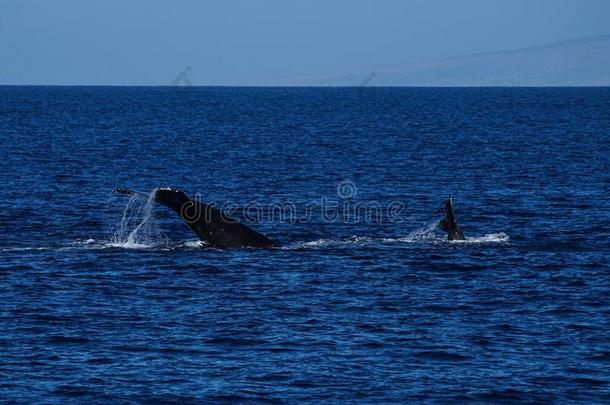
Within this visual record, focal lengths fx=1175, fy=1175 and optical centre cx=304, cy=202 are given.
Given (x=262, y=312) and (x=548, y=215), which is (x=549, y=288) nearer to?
(x=262, y=312)

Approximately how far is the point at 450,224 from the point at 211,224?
7529mm

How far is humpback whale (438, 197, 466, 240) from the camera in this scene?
3518 cm

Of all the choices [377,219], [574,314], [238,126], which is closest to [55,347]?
[574,314]

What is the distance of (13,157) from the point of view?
7262cm

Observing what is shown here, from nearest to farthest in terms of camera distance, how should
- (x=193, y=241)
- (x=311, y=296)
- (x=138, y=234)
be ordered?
(x=311, y=296) < (x=193, y=241) < (x=138, y=234)

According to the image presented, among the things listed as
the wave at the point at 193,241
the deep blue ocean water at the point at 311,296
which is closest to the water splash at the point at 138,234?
the wave at the point at 193,241

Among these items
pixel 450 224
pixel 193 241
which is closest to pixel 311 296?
pixel 450 224

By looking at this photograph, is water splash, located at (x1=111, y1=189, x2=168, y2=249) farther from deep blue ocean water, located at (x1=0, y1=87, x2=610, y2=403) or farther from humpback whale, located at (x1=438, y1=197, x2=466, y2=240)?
humpback whale, located at (x1=438, y1=197, x2=466, y2=240)

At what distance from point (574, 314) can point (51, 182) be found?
3453 cm

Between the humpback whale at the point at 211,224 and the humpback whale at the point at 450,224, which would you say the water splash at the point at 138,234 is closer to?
the humpback whale at the point at 211,224

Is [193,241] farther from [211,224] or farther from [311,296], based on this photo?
[311,296]

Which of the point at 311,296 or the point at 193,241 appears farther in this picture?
the point at 193,241

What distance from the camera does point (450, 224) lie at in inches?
1435

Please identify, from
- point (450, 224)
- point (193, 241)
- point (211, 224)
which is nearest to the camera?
point (211, 224)
